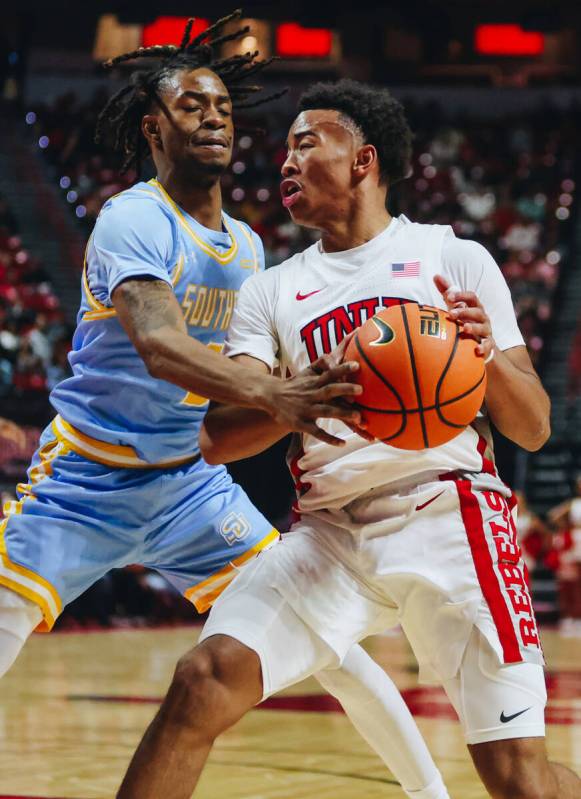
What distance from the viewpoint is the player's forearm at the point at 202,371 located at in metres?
2.91

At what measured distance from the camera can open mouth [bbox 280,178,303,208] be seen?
10.7 ft

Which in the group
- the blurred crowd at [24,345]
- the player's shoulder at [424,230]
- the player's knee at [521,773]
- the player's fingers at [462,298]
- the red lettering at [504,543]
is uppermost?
the player's shoulder at [424,230]

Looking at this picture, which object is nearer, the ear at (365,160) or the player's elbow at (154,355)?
the player's elbow at (154,355)

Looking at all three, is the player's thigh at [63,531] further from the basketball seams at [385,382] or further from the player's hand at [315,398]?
the basketball seams at [385,382]

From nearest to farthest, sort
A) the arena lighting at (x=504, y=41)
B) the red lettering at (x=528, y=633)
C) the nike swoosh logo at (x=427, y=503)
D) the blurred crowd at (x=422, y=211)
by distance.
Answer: the red lettering at (x=528, y=633) < the nike swoosh logo at (x=427, y=503) < the blurred crowd at (x=422, y=211) < the arena lighting at (x=504, y=41)

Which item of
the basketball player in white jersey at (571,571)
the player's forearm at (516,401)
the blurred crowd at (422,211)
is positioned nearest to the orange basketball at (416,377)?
the player's forearm at (516,401)

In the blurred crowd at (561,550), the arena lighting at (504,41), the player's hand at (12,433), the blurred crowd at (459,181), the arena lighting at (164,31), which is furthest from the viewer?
the arena lighting at (504,41)

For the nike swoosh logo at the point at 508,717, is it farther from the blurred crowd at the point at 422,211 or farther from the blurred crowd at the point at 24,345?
the blurred crowd at the point at 422,211

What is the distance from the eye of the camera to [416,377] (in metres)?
2.81

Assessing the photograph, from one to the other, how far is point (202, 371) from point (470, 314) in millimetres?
626

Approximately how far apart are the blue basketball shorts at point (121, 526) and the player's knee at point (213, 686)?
0.89 metres

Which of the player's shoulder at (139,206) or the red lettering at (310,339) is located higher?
the player's shoulder at (139,206)

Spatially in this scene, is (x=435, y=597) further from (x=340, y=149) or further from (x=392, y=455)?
(x=340, y=149)

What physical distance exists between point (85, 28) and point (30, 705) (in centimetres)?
1618
